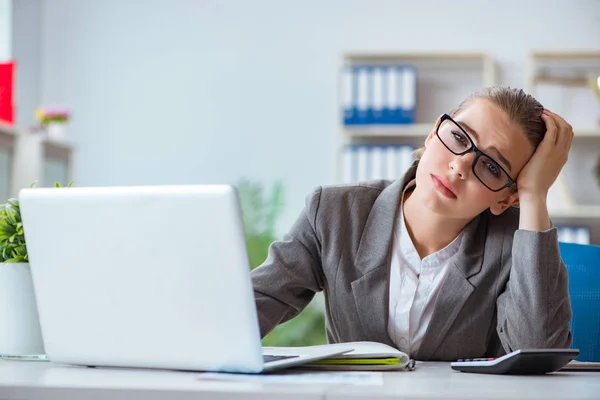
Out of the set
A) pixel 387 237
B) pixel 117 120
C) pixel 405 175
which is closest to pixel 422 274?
pixel 387 237

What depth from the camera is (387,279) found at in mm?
1518

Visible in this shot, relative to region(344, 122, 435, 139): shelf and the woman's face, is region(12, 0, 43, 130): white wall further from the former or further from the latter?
the woman's face

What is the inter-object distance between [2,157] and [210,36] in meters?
1.41

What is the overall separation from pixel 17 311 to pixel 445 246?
0.80 metres

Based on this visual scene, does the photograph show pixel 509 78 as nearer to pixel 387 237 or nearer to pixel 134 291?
pixel 387 237

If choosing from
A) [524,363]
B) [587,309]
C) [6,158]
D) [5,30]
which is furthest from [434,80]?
[524,363]

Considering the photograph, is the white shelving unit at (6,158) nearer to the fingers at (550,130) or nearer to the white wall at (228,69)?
the white wall at (228,69)

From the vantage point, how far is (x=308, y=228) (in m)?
1.57

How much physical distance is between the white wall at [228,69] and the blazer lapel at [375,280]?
114 inches

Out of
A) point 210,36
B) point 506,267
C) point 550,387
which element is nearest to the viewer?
point 550,387

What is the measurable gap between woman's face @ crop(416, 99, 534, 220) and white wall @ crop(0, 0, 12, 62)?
3.66 metres

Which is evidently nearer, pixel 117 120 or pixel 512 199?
pixel 512 199

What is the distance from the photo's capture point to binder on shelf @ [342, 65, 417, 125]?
13.6ft

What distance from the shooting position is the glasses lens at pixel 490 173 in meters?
1.45
